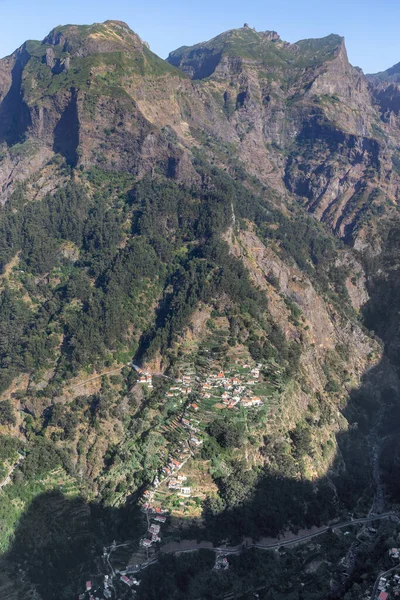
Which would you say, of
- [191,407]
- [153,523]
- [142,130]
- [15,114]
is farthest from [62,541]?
[15,114]

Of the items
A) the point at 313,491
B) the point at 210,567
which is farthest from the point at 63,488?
the point at 313,491

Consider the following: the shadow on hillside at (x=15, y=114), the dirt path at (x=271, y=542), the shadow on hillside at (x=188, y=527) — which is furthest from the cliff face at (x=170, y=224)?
the dirt path at (x=271, y=542)

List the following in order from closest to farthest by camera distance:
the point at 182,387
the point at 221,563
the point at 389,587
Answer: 1. the point at 389,587
2. the point at 221,563
3. the point at 182,387

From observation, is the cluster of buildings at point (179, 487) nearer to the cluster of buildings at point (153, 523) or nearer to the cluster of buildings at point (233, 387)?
the cluster of buildings at point (153, 523)

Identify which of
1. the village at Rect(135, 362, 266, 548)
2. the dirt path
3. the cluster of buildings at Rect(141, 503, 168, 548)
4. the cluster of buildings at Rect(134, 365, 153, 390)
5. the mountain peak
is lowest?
the dirt path

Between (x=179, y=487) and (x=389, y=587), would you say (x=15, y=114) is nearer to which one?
(x=179, y=487)

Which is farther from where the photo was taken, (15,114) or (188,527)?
(15,114)

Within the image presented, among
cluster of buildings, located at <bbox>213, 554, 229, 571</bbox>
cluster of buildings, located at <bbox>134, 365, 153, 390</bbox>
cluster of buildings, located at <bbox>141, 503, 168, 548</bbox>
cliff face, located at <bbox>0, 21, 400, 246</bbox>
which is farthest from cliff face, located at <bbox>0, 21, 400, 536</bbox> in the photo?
cluster of buildings, located at <bbox>213, 554, 229, 571</bbox>

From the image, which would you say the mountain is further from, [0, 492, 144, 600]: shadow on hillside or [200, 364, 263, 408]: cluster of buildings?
[200, 364, 263, 408]: cluster of buildings
